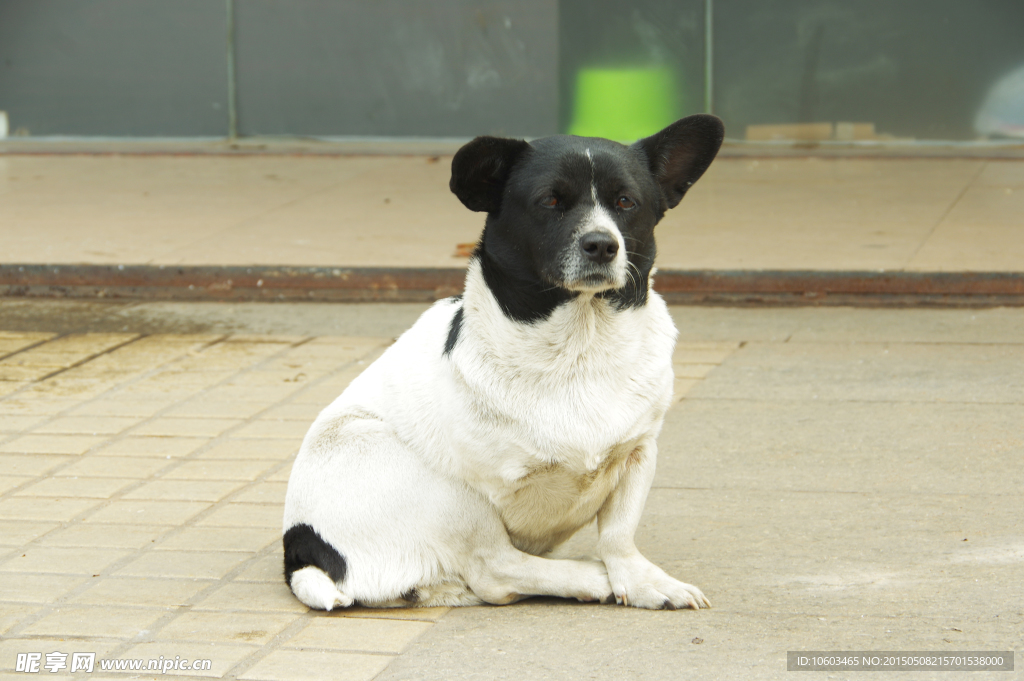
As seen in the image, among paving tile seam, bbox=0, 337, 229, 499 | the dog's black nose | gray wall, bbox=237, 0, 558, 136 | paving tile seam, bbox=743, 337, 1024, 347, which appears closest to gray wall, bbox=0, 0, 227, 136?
gray wall, bbox=237, 0, 558, 136

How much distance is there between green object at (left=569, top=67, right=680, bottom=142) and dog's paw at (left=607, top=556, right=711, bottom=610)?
10039 millimetres

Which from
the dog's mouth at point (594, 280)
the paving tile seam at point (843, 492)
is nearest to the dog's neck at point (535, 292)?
the dog's mouth at point (594, 280)

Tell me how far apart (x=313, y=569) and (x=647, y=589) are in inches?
35.9

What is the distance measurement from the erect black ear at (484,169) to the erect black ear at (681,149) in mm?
370

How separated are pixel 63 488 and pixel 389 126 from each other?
9.40 meters

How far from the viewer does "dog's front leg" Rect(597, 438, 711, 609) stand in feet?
12.0

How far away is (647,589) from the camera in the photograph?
3.66 metres

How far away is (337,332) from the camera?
292 inches

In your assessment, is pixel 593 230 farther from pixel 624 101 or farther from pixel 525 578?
pixel 624 101

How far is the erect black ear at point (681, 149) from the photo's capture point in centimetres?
364

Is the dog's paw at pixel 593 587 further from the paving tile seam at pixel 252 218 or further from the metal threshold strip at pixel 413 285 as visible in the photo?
the paving tile seam at pixel 252 218

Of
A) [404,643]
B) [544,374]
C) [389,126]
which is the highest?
[544,374]

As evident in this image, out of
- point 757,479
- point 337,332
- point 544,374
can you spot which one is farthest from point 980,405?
point 337,332

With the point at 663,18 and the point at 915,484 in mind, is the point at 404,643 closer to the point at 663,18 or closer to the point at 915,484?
the point at 915,484
